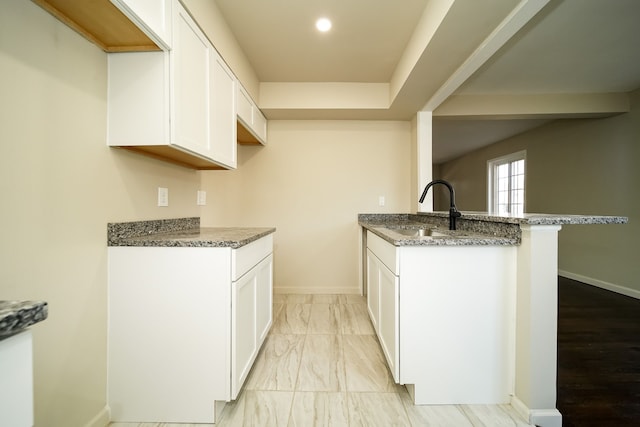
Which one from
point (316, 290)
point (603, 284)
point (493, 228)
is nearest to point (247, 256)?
point (493, 228)

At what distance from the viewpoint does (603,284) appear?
344 cm

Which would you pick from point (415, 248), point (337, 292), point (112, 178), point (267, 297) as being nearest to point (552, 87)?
point (415, 248)

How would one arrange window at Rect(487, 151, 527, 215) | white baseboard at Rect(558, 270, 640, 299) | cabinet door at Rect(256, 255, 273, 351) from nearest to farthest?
cabinet door at Rect(256, 255, 273, 351)
white baseboard at Rect(558, 270, 640, 299)
window at Rect(487, 151, 527, 215)

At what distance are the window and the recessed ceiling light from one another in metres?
4.49

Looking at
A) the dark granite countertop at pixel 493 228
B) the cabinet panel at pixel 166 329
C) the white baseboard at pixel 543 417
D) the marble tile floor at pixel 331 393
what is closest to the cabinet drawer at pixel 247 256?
the cabinet panel at pixel 166 329

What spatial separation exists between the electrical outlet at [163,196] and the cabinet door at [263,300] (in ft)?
2.35

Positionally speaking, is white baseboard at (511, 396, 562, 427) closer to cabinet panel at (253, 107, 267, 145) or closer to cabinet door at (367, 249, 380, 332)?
cabinet door at (367, 249, 380, 332)

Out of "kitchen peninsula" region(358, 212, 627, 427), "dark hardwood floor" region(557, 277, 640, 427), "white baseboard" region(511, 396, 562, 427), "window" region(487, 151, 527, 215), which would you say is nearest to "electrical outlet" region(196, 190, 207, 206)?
"kitchen peninsula" region(358, 212, 627, 427)

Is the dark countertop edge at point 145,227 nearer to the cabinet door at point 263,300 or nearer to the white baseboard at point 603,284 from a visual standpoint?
the cabinet door at point 263,300

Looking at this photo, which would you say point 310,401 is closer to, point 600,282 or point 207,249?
A: point 207,249

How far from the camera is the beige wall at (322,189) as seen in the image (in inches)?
127

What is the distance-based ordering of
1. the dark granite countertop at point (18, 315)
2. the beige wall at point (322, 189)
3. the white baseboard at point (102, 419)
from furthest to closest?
the beige wall at point (322, 189)
the white baseboard at point (102, 419)
the dark granite countertop at point (18, 315)

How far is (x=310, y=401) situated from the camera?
4.70 ft

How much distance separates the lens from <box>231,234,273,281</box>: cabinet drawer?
52.1 inches
